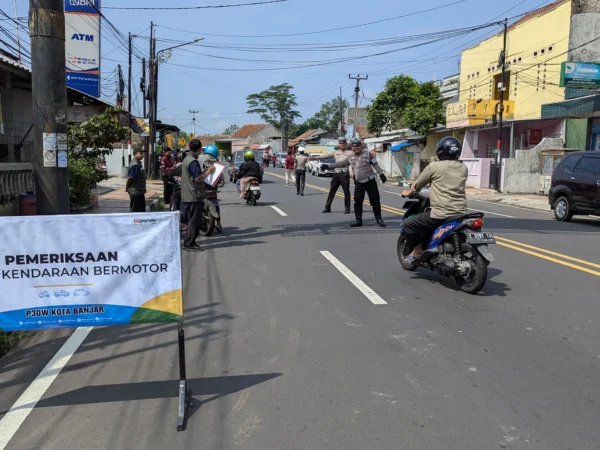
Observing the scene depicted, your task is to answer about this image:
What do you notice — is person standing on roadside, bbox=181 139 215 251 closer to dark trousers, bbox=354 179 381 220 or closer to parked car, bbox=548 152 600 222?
dark trousers, bbox=354 179 381 220

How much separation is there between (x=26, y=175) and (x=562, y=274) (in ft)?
32.9

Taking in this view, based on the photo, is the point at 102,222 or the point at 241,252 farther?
the point at 241,252

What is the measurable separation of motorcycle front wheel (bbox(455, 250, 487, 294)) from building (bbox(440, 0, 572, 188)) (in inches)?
801

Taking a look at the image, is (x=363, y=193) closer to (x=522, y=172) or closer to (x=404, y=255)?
(x=404, y=255)

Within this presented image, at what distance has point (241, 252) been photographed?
9.64 m

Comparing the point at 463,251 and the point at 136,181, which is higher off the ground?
the point at 136,181

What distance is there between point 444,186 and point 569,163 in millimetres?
9530

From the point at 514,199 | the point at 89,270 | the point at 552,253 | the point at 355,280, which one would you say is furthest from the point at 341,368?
the point at 514,199

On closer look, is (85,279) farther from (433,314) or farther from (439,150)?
(439,150)

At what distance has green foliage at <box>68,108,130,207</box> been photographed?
45.3 ft

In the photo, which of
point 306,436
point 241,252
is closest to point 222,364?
point 306,436

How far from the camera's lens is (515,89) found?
2933 cm

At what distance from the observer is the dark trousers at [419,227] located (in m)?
7.03

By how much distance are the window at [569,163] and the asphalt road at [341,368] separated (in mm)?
7513
